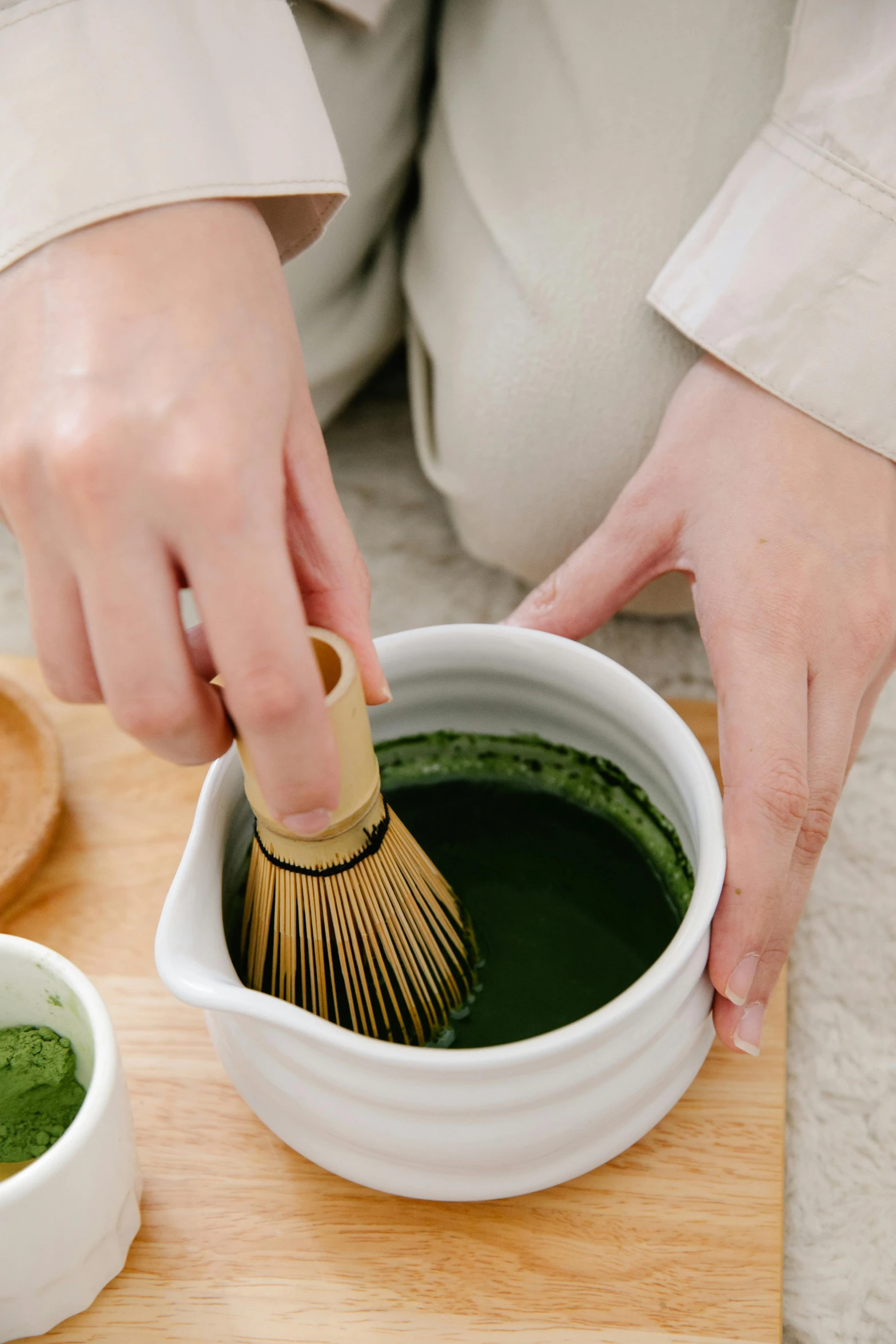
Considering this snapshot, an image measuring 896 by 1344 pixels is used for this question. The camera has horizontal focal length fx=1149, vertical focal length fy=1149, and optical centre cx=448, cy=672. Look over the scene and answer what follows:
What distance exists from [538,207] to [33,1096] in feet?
1.39

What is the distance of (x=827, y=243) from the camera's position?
411 millimetres

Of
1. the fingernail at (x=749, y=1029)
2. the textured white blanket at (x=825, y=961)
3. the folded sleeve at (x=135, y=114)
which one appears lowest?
the textured white blanket at (x=825, y=961)

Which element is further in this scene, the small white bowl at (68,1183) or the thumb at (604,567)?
the thumb at (604,567)

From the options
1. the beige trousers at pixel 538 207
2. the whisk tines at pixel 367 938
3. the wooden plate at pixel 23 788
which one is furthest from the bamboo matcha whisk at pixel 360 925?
the beige trousers at pixel 538 207

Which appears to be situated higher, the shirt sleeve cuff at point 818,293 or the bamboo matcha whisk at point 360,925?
the shirt sleeve cuff at point 818,293

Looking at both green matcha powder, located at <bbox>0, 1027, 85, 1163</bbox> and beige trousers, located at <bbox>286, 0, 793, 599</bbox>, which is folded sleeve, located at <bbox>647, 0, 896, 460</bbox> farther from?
green matcha powder, located at <bbox>0, 1027, 85, 1163</bbox>

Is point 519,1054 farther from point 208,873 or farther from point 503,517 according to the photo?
point 503,517

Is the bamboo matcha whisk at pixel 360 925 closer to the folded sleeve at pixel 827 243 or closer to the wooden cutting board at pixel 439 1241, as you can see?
the wooden cutting board at pixel 439 1241

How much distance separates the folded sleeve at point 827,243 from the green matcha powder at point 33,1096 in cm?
33

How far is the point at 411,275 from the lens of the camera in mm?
622

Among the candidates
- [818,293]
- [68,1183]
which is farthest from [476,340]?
[68,1183]

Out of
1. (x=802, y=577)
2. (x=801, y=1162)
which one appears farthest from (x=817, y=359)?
(x=801, y=1162)

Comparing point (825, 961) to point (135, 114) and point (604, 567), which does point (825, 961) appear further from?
point (135, 114)

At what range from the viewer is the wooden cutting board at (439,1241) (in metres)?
0.36
